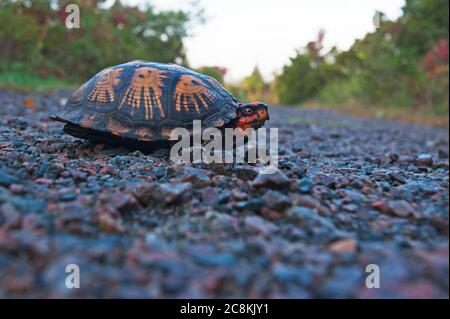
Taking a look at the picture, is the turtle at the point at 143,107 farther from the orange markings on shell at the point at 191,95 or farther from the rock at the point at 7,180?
the rock at the point at 7,180

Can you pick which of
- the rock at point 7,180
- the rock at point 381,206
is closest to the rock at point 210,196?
the rock at point 381,206

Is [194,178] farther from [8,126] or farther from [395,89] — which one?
[395,89]

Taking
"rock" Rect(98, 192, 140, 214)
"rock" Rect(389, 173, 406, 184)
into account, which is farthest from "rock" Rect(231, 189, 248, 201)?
"rock" Rect(389, 173, 406, 184)

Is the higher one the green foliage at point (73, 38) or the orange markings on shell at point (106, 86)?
the green foliage at point (73, 38)

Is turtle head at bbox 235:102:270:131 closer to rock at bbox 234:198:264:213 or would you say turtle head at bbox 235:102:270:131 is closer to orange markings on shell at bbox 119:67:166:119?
orange markings on shell at bbox 119:67:166:119

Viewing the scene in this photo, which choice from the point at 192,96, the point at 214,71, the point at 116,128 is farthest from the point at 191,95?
the point at 214,71

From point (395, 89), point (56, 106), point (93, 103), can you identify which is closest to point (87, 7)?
point (56, 106)

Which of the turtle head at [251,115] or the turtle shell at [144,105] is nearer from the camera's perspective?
the turtle shell at [144,105]

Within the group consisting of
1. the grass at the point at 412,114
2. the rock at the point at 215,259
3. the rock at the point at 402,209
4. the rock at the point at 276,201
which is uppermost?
the grass at the point at 412,114
